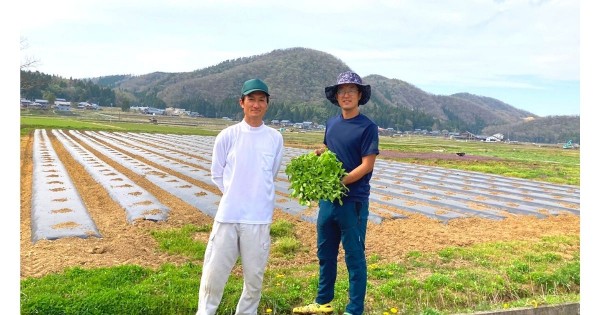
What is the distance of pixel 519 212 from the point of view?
10625mm

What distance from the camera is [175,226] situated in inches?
308

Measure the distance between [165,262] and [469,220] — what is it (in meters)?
6.37

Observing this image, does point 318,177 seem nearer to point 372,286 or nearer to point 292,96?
point 372,286

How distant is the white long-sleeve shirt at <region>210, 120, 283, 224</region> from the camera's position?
338 centimetres

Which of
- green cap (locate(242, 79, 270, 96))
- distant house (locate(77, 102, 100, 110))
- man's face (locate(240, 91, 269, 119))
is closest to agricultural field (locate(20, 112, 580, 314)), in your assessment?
man's face (locate(240, 91, 269, 119))

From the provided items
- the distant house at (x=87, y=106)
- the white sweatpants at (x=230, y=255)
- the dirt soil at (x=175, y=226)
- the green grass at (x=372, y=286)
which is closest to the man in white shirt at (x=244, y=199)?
the white sweatpants at (x=230, y=255)

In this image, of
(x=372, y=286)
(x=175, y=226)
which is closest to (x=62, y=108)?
(x=175, y=226)

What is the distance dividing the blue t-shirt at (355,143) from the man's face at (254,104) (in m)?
0.72

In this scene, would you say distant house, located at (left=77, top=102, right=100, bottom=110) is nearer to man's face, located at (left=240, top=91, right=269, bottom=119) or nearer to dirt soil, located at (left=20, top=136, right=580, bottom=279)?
dirt soil, located at (left=20, top=136, right=580, bottom=279)

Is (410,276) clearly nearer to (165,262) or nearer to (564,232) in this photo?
(165,262)

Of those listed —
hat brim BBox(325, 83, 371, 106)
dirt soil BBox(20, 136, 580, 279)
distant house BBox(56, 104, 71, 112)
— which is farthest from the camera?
distant house BBox(56, 104, 71, 112)

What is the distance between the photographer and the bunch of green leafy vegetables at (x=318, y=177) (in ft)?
12.1

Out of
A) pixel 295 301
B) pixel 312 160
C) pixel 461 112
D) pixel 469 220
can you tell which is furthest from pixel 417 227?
pixel 461 112

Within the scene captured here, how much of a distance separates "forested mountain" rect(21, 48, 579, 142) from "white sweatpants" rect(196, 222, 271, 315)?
71311 millimetres
